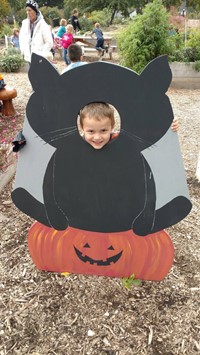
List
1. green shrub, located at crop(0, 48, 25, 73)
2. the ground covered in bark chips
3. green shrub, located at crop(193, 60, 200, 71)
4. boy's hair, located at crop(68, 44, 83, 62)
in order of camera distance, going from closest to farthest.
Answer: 1. the ground covered in bark chips
2. boy's hair, located at crop(68, 44, 83, 62)
3. green shrub, located at crop(193, 60, 200, 71)
4. green shrub, located at crop(0, 48, 25, 73)

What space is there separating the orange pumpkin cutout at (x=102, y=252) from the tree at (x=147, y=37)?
511 centimetres

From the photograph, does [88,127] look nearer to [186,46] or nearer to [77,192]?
[77,192]

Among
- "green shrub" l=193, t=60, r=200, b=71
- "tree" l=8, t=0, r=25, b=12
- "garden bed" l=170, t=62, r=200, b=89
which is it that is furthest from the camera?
"tree" l=8, t=0, r=25, b=12

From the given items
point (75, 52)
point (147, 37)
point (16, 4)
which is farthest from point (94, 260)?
point (16, 4)

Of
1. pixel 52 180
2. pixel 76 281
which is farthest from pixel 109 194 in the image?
pixel 76 281

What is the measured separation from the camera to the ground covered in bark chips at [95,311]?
197 cm

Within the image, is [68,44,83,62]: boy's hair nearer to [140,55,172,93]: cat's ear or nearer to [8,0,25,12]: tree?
[140,55,172,93]: cat's ear

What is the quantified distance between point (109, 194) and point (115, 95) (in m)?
0.57

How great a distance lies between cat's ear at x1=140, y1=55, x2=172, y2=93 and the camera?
1.66 m

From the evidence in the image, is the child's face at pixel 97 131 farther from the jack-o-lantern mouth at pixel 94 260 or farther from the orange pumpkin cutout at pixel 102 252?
the jack-o-lantern mouth at pixel 94 260

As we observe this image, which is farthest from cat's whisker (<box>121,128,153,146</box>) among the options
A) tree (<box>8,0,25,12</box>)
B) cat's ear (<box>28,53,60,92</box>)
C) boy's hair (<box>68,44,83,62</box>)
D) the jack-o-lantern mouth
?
tree (<box>8,0,25,12</box>)

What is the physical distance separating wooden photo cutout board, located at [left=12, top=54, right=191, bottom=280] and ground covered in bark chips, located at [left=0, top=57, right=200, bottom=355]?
13cm

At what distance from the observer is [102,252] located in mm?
2215

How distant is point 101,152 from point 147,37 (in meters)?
5.34
